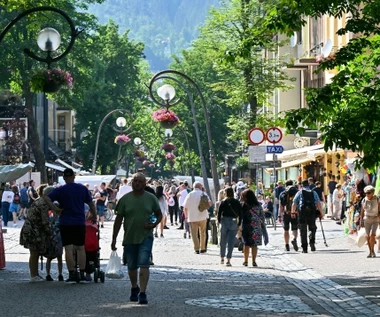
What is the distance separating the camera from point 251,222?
2612cm

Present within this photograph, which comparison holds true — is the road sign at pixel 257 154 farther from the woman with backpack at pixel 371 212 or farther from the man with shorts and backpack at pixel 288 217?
the woman with backpack at pixel 371 212

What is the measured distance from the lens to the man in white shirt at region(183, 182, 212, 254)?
30.9 meters

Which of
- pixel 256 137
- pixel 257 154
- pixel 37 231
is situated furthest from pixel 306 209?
pixel 37 231

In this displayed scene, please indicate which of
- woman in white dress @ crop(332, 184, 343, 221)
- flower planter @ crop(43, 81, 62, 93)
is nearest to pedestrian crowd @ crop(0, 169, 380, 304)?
flower planter @ crop(43, 81, 62, 93)

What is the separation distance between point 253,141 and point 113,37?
73374 mm

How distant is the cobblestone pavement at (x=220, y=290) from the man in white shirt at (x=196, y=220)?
146cm

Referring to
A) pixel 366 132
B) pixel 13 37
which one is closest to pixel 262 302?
pixel 366 132

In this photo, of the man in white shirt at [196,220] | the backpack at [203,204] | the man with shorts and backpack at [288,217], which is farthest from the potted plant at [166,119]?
the backpack at [203,204]

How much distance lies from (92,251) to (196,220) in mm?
11047

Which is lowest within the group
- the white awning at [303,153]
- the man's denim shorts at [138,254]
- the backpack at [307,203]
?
the man's denim shorts at [138,254]

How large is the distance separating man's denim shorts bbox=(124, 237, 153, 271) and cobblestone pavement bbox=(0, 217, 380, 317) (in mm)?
501

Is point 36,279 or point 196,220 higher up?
point 196,220

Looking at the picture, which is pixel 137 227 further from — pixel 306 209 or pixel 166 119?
pixel 166 119

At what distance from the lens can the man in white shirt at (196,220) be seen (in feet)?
101
